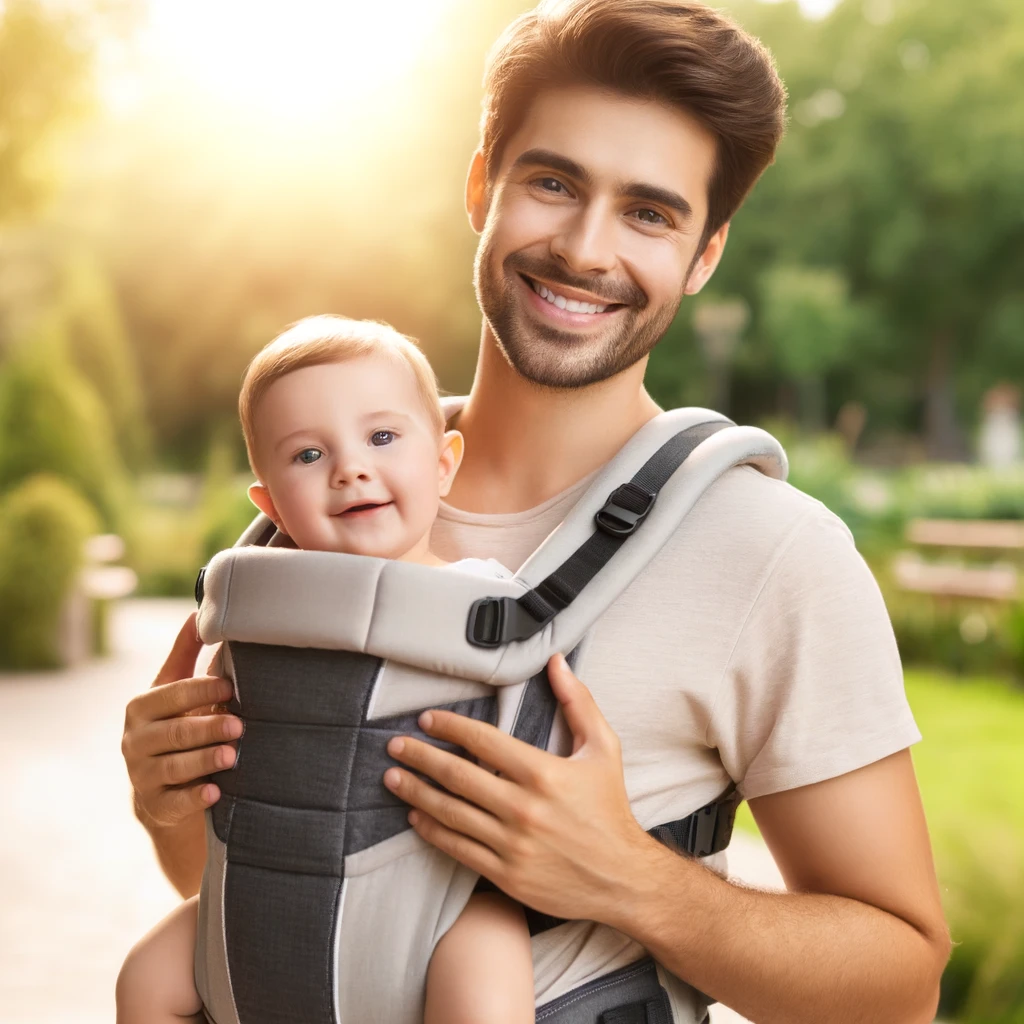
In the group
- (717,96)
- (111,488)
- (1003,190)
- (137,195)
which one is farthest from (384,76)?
(717,96)

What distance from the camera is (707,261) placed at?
175 cm

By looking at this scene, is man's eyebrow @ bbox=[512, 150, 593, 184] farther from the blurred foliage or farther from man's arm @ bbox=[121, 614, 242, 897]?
Answer: the blurred foliage

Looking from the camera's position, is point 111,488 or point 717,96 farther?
point 111,488

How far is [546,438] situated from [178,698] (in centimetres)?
58

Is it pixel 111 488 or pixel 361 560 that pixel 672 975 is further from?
pixel 111 488

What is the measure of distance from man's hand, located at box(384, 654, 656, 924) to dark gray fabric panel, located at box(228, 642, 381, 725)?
0.22 ft

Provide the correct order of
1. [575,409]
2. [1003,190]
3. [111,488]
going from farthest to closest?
[1003,190] < [111,488] < [575,409]

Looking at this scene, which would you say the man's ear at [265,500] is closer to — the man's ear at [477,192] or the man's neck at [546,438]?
the man's neck at [546,438]

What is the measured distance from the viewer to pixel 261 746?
4.34 feet

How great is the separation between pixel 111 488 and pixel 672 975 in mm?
13209

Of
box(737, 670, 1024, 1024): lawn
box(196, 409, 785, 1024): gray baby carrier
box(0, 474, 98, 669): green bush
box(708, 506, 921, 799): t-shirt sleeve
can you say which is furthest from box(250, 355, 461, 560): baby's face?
box(0, 474, 98, 669): green bush

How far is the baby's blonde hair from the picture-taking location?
146 cm

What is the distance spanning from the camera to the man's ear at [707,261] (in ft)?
5.59

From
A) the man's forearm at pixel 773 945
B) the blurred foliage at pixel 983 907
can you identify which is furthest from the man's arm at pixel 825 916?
the blurred foliage at pixel 983 907
